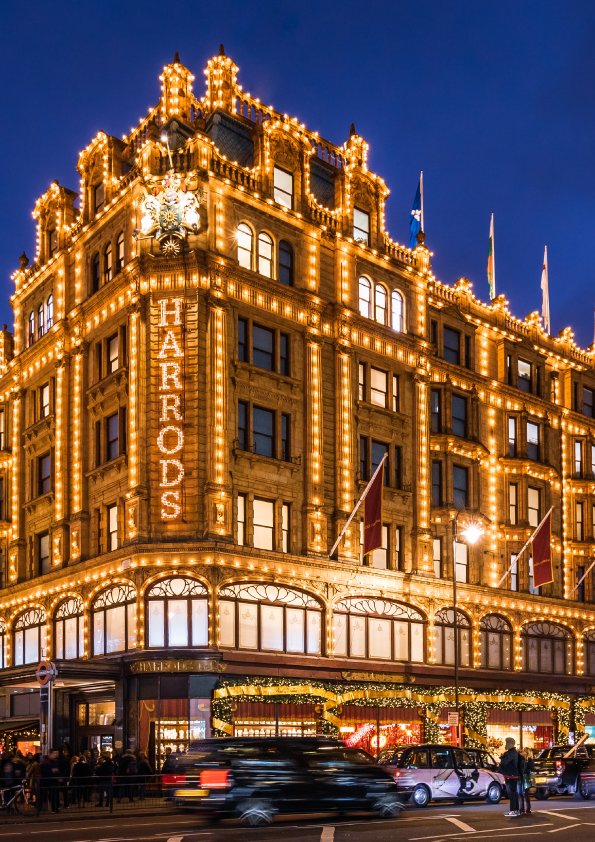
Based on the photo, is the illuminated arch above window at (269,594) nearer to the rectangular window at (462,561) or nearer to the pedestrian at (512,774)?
the rectangular window at (462,561)

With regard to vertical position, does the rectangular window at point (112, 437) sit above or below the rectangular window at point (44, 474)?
above

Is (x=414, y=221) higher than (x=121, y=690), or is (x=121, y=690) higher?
(x=414, y=221)

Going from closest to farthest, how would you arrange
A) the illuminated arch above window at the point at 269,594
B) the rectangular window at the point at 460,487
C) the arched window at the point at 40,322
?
1. the illuminated arch above window at the point at 269,594
2. the arched window at the point at 40,322
3. the rectangular window at the point at 460,487

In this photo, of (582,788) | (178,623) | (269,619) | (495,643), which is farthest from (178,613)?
(495,643)

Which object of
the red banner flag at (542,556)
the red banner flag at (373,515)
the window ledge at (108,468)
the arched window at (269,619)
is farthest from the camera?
the red banner flag at (542,556)

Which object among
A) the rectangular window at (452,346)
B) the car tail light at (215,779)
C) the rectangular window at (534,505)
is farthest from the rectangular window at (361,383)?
the car tail light at (215,779)

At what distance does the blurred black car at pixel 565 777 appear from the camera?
34.0 metres

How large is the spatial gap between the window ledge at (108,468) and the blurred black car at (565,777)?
19490 mm

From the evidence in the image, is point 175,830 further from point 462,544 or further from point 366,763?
point 462,544

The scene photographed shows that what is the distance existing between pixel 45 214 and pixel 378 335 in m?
18.6

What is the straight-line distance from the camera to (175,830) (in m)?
23.1

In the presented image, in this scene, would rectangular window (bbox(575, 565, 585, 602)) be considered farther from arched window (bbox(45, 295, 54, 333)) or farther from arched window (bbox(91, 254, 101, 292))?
arched window (bbox(45, 295, 54, 333))

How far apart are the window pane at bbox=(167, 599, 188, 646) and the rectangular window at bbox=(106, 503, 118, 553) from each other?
4935 millimetres

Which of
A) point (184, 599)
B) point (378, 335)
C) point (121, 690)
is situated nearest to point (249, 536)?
point (184, 599)
